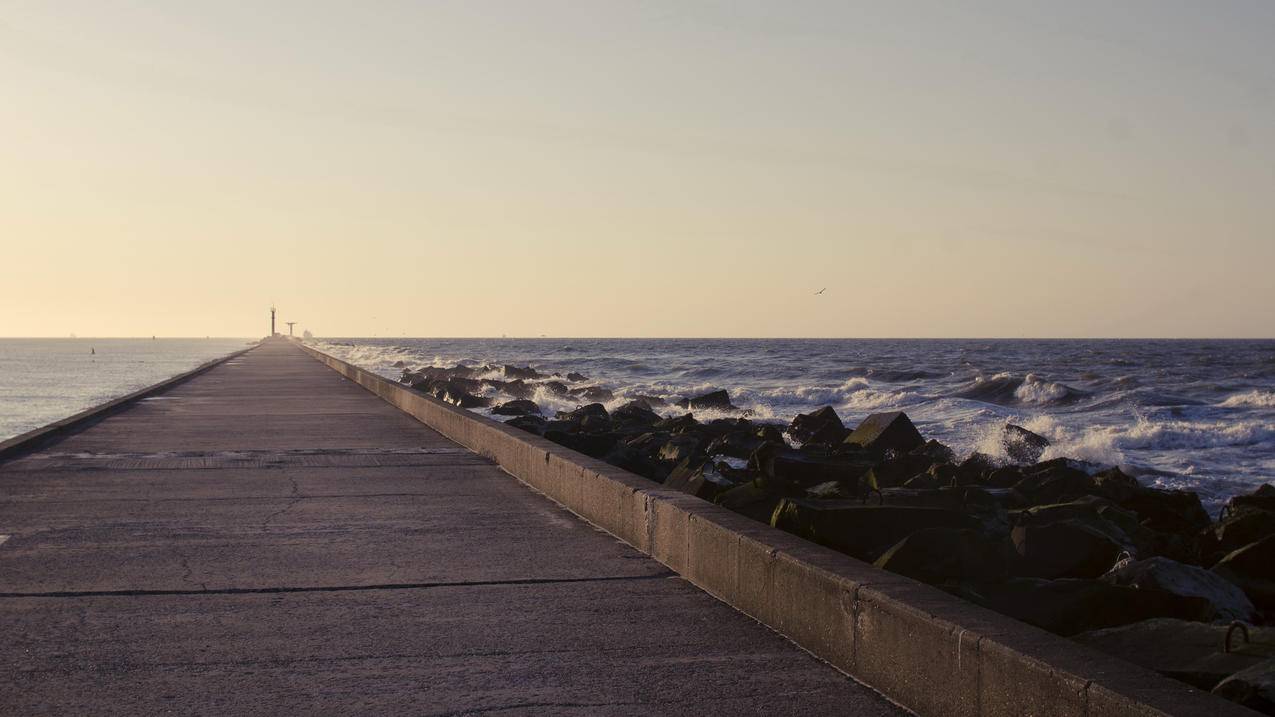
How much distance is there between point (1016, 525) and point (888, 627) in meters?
5.33

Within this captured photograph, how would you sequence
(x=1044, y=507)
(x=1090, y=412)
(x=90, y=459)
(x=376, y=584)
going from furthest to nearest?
(x=1090, y=412) < (x=90, y=459) < (x=1044, y=507) < (x=376, y=584)

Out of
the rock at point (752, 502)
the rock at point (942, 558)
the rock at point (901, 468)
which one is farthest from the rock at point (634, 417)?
the rock at point (942, 558)

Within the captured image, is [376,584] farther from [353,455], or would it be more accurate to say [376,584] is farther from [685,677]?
[353,455]

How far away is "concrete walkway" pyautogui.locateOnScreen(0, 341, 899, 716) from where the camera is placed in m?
4.46

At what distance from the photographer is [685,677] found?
185 inches

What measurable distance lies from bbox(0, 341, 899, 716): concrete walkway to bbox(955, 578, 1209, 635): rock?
5.86 feet

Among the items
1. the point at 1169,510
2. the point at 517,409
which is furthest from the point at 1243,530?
the point at 517,409

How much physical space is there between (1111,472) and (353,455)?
32.0 feet

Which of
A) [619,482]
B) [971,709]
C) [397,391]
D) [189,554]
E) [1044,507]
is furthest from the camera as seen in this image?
[397,391]

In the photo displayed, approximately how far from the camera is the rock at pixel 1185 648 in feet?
15.5

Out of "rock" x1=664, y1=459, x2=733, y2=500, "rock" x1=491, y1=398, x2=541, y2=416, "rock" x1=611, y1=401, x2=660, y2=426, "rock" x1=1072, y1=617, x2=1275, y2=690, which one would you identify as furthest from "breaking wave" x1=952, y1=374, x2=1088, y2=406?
"rock" x1=1072, y1=617, x2=1275, y2=690

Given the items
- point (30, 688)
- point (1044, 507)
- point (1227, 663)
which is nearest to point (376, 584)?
point (30, 688)

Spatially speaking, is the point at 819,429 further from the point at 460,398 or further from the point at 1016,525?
the point at 460,398

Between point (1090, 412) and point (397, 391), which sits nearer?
point (397, 391)
